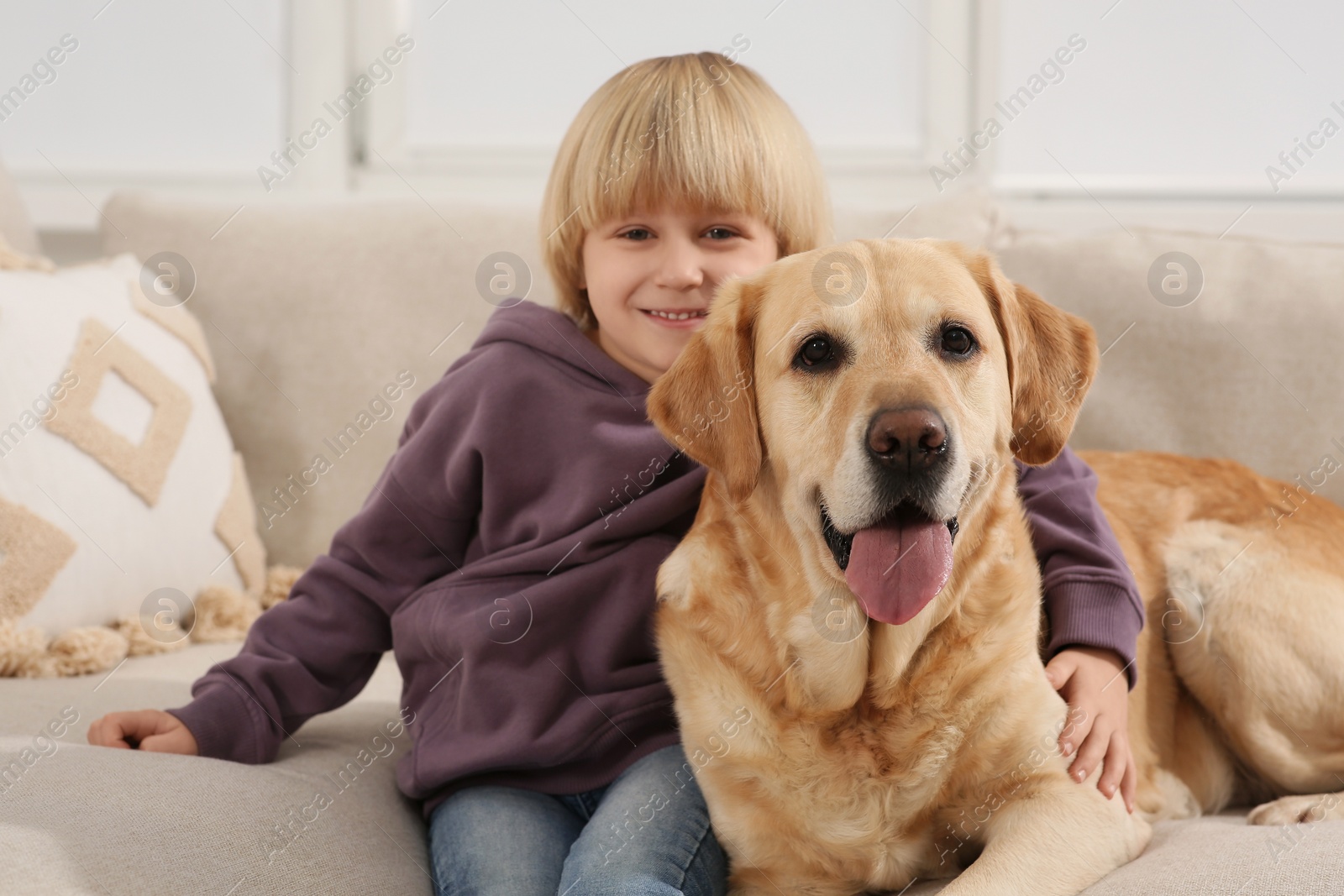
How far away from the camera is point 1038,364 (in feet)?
4.61

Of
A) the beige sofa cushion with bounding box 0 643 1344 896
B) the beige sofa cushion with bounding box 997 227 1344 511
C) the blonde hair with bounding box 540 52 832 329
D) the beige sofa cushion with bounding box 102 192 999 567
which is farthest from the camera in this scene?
the beige sofa cushion with bounding box 102 192 999 567

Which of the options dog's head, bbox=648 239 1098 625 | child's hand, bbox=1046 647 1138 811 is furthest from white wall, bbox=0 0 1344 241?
child's hand, bbox=1046 647 1138 811

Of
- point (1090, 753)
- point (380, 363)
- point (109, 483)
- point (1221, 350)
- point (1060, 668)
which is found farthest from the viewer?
point (380, 363)

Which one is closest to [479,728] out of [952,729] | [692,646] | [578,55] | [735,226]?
[692,646]

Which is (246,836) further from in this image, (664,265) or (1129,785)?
(1129,785)

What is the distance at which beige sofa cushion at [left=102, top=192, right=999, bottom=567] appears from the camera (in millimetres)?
2281

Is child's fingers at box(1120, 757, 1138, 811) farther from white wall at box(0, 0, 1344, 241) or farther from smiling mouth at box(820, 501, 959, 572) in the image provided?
white wall at box(0, 0, 1344, 241)

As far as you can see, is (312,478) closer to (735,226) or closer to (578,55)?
(735,226)

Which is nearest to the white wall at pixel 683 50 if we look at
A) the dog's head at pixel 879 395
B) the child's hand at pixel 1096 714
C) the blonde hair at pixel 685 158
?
the blonde hair at pixel 685 158

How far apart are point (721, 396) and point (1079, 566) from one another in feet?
1.88

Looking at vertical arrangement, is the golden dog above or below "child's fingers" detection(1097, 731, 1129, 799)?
above

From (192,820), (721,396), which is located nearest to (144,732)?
(192,820)

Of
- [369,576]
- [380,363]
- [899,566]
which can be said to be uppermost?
[899,566]

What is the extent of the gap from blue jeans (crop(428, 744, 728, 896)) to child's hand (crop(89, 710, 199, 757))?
0.37 metres
